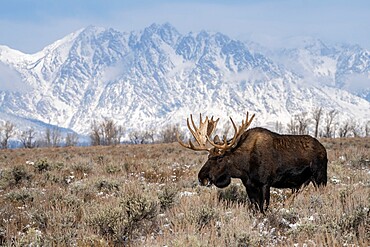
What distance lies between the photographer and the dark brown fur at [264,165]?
8734 millimetres

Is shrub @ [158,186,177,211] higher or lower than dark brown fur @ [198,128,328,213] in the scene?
lower

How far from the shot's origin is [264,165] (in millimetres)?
8750

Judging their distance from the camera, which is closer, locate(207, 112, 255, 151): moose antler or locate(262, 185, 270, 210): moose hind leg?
locate(262, 185, 270, 210): moose hind leg

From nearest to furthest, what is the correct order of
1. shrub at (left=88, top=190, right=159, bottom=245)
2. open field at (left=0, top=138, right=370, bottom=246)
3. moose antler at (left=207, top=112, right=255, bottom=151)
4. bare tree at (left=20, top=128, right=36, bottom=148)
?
open field at (left=0, top=138, right=370, bottom=246)
shrub at (left=88, top=190, right=159, bottom=245)
moose antler at (left=207, top=112, right=255, bottom=151)
bare tree at (left=20, top=128, right=36, bottom=148)

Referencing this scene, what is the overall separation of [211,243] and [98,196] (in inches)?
183

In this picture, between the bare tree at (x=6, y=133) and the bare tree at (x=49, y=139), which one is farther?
the bare tree at (x=49, y=139)

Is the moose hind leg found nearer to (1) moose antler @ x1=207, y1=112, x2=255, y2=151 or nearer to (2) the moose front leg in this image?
(2) the moose front leg

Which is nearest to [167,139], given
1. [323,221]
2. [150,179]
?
[150,179]

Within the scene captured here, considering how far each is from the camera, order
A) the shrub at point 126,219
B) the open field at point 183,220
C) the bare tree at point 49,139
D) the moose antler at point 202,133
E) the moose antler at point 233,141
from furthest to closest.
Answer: the bare tree at point 49,139, the moose antler at point 202,133, the moose antler at point 233,141, the shrub at point 126,219, the open field at point 183,220

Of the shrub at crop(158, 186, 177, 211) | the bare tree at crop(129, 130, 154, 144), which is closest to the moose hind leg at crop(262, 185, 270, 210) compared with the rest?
the shrub at crop(158, 186, 177, 211)

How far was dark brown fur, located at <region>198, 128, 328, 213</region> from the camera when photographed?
344 inches

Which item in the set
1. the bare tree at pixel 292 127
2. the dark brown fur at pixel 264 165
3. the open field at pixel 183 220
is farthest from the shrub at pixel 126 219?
the bare tree at pixel 292 127

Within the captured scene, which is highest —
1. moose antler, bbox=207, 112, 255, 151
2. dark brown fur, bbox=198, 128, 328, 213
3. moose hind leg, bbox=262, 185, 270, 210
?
moose antler, bbox=207, 112, 255, 151

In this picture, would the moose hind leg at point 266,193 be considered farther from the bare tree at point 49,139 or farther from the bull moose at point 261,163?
the bare tree at point 49,139
